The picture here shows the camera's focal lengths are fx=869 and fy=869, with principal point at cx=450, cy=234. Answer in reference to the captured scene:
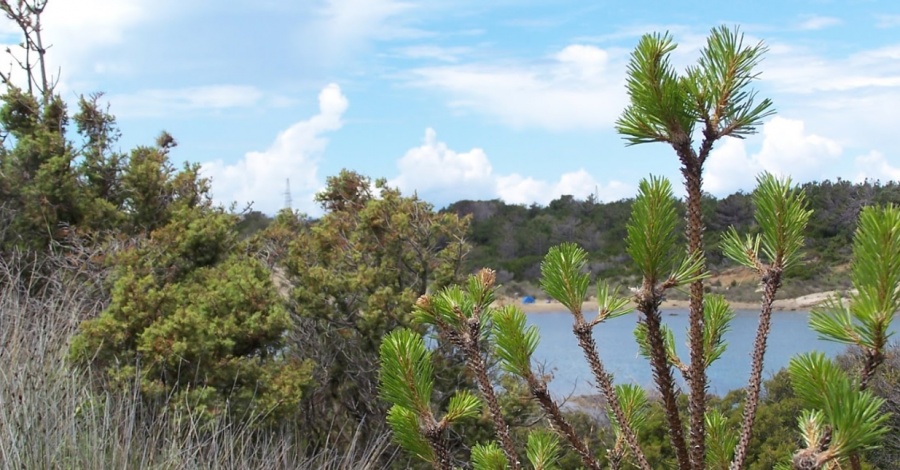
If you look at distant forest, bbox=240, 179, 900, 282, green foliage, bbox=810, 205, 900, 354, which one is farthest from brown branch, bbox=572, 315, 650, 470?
distant forest, bbox=240, 179, 900, 282

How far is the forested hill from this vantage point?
1241 cm

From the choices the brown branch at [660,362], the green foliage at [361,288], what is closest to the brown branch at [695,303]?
the brown branch at [660,362]

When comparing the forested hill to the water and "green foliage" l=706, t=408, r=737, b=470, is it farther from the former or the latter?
"green foliage" l=706, t=408, r=737, b=470

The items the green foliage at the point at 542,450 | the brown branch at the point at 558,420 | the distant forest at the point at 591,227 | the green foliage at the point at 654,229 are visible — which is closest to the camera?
the green foliage at the point at 654,229

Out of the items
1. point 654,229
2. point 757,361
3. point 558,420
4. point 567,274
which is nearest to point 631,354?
point 558,420

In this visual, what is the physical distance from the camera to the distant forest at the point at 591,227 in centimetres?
1173

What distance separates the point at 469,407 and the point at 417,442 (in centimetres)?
18

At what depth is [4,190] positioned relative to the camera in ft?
33.0

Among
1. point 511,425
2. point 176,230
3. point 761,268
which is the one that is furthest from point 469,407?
point 176,230

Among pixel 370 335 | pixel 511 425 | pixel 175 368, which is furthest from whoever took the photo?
pixel 370 335

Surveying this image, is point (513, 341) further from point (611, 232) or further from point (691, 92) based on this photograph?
point (611, 232)

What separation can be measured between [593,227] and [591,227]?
0.16 meters

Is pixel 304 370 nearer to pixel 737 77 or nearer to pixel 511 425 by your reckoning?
pixel 511 425

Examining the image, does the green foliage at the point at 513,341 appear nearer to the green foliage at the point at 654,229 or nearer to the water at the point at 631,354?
the green foliage at the point at 654,229
